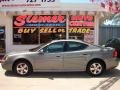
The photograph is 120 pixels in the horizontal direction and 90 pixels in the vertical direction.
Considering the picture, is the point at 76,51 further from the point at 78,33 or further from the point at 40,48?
the point at 78,33

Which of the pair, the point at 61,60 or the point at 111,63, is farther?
the point at 111,63

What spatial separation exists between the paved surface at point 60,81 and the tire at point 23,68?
0.26m

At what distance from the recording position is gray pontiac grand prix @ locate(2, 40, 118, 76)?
50.4 feet

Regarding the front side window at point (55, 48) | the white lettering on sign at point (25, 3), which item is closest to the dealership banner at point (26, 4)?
the white lettering on sign at point (25, 3)

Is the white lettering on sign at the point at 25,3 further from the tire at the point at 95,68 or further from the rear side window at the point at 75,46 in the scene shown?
the tire at the point at 95,68

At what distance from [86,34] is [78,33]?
19.6 inches

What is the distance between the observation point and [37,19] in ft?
75.9

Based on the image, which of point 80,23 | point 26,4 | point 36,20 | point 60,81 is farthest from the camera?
point 80,23

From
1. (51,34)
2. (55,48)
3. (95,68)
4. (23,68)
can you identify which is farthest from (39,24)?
(95,68)

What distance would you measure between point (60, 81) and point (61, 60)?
1189 millimetres

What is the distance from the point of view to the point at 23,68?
15.4m

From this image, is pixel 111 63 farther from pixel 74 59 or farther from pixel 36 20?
pixel 36 20

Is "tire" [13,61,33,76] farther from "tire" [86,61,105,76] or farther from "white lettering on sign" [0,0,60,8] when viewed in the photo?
"white lettering on sign" [0,0,60,8]

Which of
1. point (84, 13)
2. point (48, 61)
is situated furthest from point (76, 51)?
point (84, 13)
